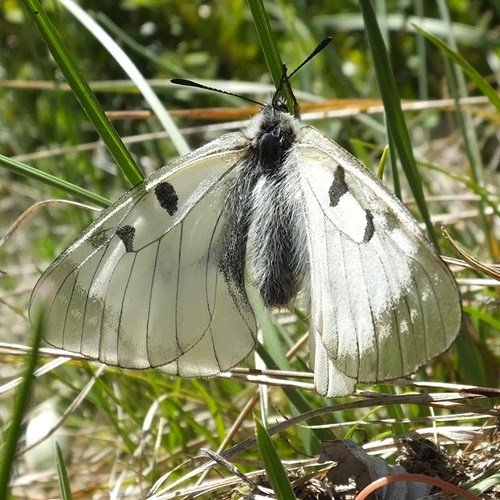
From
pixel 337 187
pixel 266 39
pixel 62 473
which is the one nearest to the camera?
pixel 62 473

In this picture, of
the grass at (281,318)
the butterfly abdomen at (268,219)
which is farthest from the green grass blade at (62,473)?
the butterfly abdomen at (268,219)

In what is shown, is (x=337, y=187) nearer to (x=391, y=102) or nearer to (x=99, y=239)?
(x=391, y=102)

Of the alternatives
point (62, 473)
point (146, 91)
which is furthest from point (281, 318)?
A: point (62, 473)

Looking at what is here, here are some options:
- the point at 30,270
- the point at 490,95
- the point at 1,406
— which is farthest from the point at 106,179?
the point at 490,95

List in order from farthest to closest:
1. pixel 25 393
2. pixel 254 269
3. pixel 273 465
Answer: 1. pixel 254 269
2. pixel 273 465
3. pixel 25 393

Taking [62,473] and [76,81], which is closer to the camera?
[62,473]

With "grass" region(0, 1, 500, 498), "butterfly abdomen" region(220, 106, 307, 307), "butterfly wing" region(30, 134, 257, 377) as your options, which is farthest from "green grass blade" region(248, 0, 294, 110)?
"butterfly wing" region(30, 134, 257, 377)

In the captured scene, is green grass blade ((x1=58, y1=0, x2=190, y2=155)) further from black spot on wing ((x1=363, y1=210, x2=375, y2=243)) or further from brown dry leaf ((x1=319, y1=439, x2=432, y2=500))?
brown dry leaf ((x1=319, y1=439, x2=432, y2=500))

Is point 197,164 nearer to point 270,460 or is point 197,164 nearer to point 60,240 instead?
point 270,460
